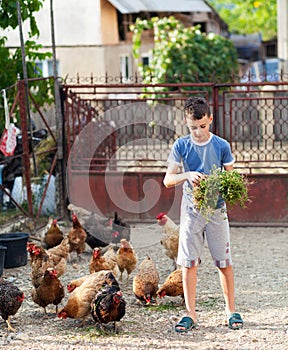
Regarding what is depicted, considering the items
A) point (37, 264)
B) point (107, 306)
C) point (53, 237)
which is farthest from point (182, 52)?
point (107, 306)

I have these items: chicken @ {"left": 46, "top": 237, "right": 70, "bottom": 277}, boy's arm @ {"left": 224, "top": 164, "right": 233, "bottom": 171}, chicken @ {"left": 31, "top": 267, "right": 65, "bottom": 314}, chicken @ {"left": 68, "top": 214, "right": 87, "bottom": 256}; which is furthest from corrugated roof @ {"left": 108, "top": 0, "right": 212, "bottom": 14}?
boy's arm @ {"left": 224, "top": 164, "right": 233, "bottom": 171}

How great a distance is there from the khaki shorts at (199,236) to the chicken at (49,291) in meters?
1.39

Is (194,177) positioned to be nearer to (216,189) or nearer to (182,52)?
(216,189)

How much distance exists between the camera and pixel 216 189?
6.36 metres

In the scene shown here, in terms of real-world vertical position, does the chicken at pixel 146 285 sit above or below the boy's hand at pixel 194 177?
below

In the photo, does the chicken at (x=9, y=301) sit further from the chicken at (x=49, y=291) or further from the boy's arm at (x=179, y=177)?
the boy's arm at (x=179, y=177)

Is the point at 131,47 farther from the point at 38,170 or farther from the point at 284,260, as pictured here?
the point at 284,260

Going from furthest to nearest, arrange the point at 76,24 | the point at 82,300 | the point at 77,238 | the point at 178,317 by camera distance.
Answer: the point at 76,24 < the point at 77,238 < the point at 178,317 < the point at 82,300

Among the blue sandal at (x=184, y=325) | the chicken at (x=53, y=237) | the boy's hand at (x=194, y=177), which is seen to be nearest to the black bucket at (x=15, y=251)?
the chicken at (x=53, y=237)

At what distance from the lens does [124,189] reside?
11898mm

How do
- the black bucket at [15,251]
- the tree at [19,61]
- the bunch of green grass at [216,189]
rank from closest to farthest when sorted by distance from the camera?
the bunch of green grass at [216,189] → the black bucket at [15,251] → the tree at [19,61]

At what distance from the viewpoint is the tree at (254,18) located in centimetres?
3825

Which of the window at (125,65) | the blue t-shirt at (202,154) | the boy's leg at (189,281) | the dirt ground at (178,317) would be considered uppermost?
the window at (125,65)

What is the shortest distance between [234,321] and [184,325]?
44 centimetres
